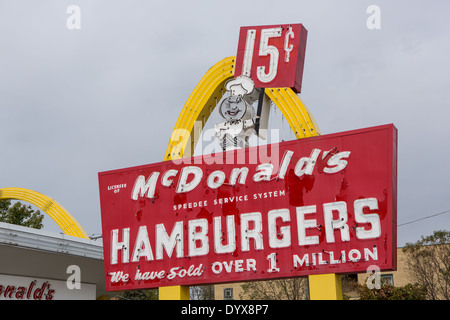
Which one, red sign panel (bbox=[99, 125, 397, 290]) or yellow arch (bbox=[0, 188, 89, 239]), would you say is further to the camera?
yellow arch (bbox=[0, 188, 89, 239])

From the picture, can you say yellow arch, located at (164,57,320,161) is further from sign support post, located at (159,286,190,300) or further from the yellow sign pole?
sign support post, located at (159,286,190,300)

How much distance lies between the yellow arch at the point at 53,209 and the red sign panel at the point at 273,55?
11.9 metres

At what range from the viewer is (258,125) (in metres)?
17.8

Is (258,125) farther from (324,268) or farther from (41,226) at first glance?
(41,226)

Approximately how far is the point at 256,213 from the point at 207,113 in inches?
183

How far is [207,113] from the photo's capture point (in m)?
19.2

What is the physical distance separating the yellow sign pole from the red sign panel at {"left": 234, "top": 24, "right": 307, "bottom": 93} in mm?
358

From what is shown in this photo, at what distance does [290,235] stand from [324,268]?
3.86 feet

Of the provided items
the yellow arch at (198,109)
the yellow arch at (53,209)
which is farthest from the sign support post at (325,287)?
the yellow arch at (53,209)

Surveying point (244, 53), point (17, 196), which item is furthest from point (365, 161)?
point (17, 196)

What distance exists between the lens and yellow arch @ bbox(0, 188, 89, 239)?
2638 centimetres

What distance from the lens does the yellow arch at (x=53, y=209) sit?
26375mm

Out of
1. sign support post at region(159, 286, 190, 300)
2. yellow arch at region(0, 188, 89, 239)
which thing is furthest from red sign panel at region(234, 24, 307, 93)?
yellow arch at region(0, 188, 89, 239)

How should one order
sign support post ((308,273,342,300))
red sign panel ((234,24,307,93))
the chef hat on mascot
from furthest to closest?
1. the chef hat on mascot
2. red sign panel ((234,24,307,93))
3. sign support post ((308,273,342,300))
